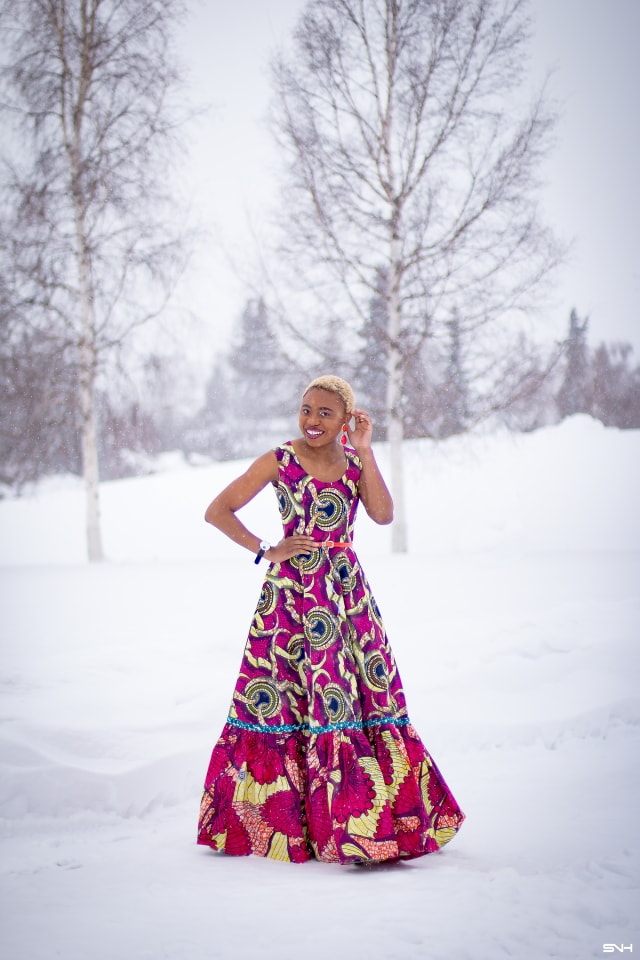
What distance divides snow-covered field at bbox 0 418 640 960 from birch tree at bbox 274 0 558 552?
2807 mm

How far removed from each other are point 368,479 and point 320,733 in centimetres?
80

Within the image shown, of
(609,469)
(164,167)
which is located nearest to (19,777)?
(164,167)

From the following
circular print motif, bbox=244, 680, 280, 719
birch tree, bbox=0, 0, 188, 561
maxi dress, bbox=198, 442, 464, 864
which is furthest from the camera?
birch tree, bbox=0, 0, 188, 561

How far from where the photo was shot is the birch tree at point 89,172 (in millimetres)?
8938

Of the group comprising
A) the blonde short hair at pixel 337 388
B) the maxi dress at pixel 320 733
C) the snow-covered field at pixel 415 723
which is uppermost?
the blonde short hair at pixel 337 388

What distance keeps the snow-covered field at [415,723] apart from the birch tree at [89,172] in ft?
9.29

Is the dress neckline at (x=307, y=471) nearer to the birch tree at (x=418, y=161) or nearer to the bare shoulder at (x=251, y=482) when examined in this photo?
the bare shoulder at (x=251, y=482)

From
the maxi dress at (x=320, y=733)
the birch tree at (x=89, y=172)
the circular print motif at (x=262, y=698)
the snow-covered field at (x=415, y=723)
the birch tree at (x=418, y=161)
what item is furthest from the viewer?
the birch tree at (x=89, y=172)

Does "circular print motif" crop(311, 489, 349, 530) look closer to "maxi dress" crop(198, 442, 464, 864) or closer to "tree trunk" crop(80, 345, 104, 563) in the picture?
"maxi dress" crop(198, 442, 464, 864)

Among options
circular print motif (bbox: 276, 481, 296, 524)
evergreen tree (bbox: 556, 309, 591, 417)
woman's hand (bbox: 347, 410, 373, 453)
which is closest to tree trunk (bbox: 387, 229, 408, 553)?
evergreen tree (bbox: 556, 309, 591, 417)

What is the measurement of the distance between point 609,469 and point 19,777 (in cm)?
961

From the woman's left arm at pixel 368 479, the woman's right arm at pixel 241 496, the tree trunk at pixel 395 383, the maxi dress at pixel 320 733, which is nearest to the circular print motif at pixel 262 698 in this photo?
the maxi dress at pixel 320 733

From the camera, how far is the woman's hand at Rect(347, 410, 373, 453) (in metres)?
2.71

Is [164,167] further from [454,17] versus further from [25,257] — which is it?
[454,17]
